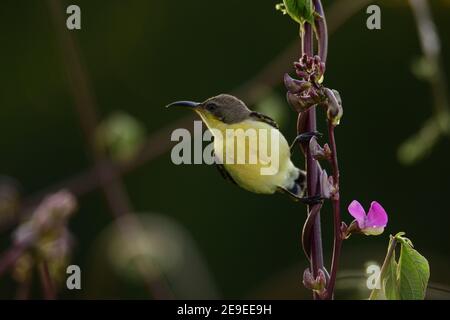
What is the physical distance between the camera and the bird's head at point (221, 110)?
872 millimetres

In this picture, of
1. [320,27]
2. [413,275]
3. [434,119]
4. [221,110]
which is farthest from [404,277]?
[434,119]

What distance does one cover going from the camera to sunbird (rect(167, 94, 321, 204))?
33.1 inches

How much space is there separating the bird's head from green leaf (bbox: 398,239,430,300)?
0.91 ft

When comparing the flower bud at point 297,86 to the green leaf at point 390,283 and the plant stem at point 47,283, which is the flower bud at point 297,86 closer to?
the green leaf at point 390,283

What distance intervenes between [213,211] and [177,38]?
80 cm

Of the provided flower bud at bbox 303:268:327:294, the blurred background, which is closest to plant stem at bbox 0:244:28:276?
flower bud at bbox 303:268:327:294

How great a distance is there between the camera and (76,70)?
1557mm

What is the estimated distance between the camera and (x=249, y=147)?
0.87 metres

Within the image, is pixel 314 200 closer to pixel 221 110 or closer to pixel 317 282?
pixel 317 282

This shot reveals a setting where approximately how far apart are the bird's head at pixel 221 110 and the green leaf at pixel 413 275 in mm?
277

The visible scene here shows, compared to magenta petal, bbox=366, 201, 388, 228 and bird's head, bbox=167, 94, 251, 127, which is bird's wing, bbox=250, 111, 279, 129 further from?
magenta petal, bbox=366, 201, 388, 228

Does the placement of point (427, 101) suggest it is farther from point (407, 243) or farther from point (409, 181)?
point (407, 243)

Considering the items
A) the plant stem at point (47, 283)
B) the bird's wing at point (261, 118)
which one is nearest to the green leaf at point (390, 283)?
the bird's wing at point (261, 118)
